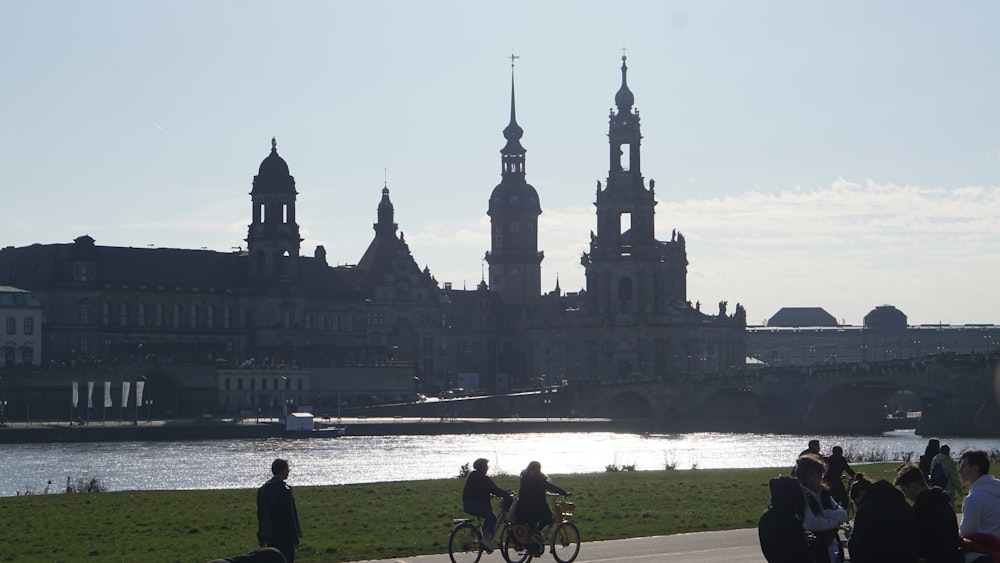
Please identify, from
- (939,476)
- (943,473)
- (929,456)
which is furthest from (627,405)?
(939,476)

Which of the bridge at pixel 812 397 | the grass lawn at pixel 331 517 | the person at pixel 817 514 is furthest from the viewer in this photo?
the bridge at pixel 812 397

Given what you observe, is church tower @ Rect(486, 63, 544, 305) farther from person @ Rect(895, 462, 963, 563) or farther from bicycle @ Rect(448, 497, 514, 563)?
person @ Rect(895, 462, 963, 563)

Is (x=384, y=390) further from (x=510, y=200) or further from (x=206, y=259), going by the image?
(x=510, y=200)

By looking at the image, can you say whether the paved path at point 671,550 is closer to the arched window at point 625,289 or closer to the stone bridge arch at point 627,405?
the stone bridge arch at point 627,405

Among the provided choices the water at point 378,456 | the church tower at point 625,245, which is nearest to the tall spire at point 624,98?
the church tower at point 625,245

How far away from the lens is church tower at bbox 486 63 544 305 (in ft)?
646

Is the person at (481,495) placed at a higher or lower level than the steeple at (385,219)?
lower

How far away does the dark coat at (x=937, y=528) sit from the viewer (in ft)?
62.7

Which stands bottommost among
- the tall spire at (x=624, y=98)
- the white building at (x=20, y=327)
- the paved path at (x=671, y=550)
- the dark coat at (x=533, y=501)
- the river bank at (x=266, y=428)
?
the paved path at (x=671, y=550)

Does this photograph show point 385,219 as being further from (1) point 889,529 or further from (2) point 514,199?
(1) point 889,529

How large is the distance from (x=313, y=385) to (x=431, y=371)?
33011 mm

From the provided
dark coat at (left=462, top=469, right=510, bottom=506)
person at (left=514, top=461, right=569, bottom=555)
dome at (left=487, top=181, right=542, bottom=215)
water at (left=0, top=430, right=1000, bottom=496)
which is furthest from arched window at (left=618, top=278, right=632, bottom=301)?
person at (left=514, top=461, right=569, bottom=555)

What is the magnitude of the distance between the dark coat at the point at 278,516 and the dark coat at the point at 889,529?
8192 millimetres

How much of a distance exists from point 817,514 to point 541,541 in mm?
6901
